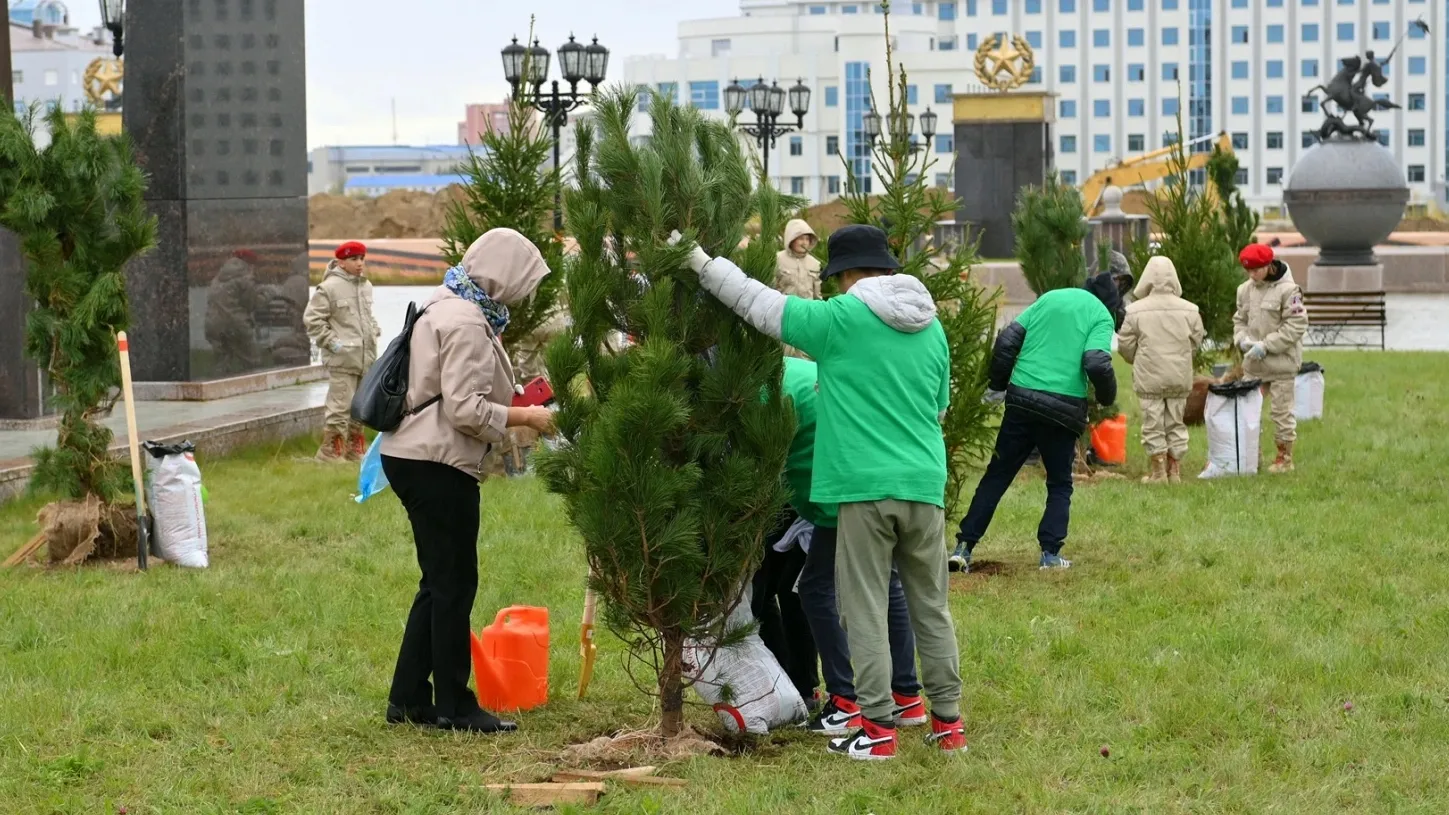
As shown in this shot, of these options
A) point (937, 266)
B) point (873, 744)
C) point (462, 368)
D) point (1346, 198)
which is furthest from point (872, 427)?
point (1346, 198)

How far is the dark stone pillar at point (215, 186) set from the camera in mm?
16531

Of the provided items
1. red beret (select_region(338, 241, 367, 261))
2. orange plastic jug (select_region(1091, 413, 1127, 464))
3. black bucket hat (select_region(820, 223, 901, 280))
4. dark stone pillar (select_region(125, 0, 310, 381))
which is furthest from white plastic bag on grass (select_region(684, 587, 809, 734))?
dark stone pillar (select_region(125, 0, 310, 381))

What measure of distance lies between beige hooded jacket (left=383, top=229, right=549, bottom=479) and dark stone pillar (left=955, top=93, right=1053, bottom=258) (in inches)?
1559

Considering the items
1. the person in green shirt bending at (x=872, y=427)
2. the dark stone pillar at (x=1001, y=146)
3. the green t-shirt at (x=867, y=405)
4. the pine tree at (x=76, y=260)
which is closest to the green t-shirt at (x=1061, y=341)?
the person in green shirt bending at (x=872, y=427)

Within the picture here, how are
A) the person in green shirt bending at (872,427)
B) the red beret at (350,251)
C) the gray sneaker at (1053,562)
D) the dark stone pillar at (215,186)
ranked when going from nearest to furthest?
the person in green shirt bending at (872,427) → the gray sneaker at (1053,562) → the red beret at (350,251) → the dark stone pillar at (215,186)

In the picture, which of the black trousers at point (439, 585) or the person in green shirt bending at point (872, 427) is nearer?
the person in green shirt bending at point (872, 427)

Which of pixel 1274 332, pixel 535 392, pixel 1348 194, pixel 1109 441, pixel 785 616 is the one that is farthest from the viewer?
pixel 1348 194

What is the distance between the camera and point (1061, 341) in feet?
30.3

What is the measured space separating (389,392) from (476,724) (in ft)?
3.91

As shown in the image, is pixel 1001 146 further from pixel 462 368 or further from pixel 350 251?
pixel 462 368

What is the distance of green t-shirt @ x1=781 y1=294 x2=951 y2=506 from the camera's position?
5.71 metres

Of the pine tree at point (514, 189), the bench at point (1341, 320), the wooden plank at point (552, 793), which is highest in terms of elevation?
the pine tree at point (514, 189)

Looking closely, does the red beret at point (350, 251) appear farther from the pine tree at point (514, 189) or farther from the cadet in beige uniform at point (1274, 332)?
the cadet in beige uniform at point (1274, 332)

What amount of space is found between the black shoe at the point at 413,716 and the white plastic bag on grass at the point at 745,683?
36.7 inches
